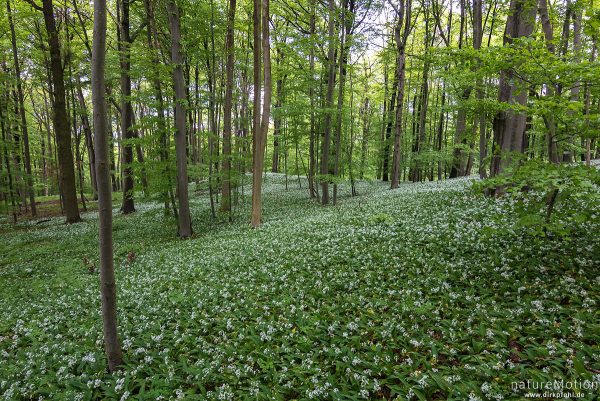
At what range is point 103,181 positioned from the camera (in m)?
4.17

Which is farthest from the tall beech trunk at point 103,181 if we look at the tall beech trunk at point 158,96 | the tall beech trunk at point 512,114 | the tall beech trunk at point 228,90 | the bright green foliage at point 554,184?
the tall beech trunk at point 512,114

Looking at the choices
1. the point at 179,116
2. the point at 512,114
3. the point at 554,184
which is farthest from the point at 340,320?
the point at 179,116

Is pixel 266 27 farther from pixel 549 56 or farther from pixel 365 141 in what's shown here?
pixel 365 141

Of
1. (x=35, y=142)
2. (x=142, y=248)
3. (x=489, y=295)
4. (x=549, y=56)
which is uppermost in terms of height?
(x=35, y=142)

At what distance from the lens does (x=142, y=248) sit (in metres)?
12.9

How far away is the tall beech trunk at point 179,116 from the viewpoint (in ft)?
39.4

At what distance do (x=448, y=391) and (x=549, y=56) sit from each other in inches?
224

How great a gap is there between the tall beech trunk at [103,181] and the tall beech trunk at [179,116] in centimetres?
853

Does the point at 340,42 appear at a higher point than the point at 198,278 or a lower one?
higher

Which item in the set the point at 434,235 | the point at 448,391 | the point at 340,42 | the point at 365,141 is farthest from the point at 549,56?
the point at 365,141

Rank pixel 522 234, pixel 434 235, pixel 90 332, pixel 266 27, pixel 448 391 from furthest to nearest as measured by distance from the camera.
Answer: pixel 266 27, pixel 434 235, pixel 522 234, pixel 90 332, pixel 448 391

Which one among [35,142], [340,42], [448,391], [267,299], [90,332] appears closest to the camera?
[448,391]

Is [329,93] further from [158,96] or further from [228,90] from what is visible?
[158,96]

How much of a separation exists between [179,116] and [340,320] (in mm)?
10964
